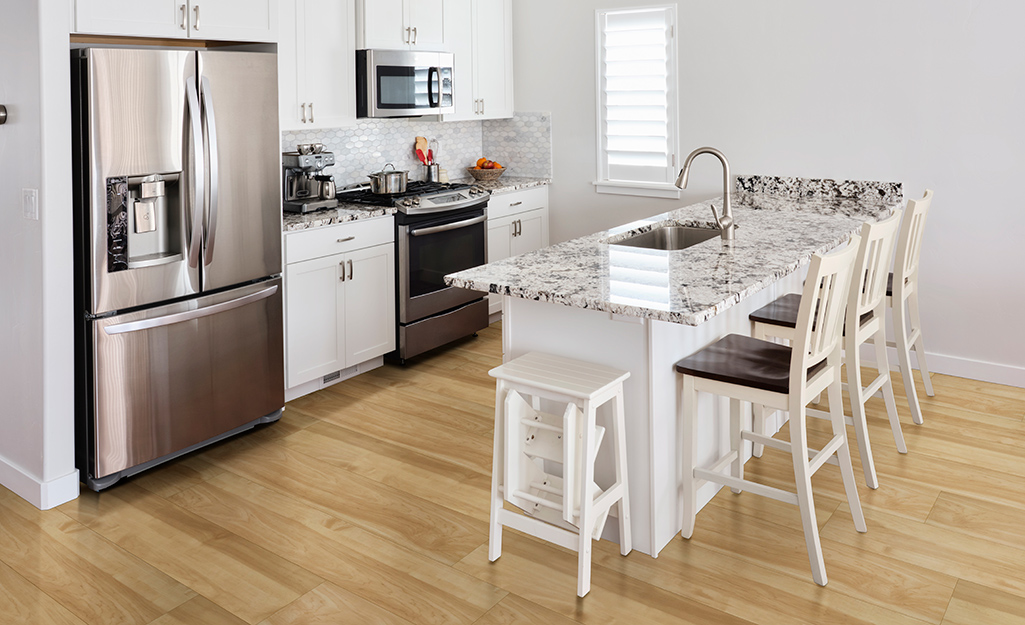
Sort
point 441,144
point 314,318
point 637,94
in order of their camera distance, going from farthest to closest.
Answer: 1. point 441,144
2. point 637,94
3. point 314,318

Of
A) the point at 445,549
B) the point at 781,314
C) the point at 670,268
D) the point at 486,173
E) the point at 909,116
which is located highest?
the point at 909,116

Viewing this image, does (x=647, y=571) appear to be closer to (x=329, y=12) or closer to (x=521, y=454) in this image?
(x=521, y=454)

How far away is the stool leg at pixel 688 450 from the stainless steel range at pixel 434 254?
2.21m

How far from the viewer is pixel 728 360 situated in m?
2.70

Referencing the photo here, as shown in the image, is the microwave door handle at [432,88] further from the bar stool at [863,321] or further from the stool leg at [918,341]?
the stool leg at [918,341]

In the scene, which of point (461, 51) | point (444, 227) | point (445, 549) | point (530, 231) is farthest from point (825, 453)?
point (461, 51)

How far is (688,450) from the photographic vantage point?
2693 millimetres

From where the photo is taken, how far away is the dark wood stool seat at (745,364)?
2.53 meters

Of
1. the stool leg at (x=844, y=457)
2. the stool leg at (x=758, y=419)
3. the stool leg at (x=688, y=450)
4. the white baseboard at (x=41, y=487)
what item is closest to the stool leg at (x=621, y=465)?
the stool leg at (x=688, y=450)

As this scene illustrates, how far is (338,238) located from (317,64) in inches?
35.3

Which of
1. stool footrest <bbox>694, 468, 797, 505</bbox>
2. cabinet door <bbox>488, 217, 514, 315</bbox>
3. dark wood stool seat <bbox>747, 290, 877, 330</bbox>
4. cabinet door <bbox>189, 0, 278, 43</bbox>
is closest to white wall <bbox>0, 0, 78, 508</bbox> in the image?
cabinet door <bbox>189, 0, 278, 43</bbox>

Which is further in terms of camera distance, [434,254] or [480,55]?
[480,55]

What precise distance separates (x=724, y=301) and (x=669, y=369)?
382 millimetres

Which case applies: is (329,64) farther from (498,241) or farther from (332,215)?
(498,241)
